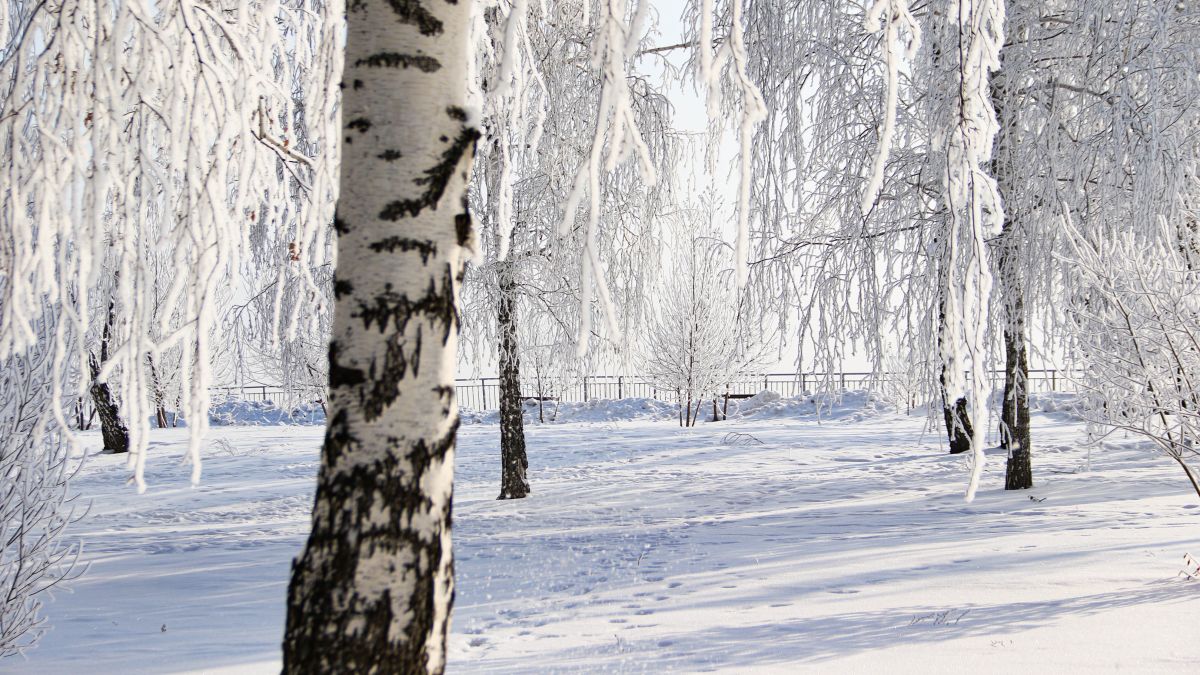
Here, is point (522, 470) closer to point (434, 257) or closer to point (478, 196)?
point (478, 196)

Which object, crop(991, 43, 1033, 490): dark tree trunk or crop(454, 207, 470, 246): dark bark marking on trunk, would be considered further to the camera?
crop(991, 43, 1033, 490): dark tree trunk

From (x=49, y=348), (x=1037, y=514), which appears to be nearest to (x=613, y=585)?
(x=49, y=348)

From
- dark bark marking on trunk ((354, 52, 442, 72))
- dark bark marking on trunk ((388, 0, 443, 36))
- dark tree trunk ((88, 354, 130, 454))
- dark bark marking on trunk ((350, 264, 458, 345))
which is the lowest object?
dark tree trunk ((88, 354, 130, 454))

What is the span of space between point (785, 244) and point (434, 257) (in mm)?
6860

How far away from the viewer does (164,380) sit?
2162 cm

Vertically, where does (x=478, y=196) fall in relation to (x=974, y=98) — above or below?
above

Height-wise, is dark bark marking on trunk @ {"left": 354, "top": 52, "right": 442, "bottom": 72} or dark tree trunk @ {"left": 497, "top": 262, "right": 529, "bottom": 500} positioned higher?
dark bark marking on trunk @ {"left": 354, "top": 52, "right": 442, "bottom": 72}

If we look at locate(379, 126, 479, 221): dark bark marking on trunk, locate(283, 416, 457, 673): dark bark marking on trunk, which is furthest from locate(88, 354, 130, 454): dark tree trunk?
locate(379, 126, 479, 221): dark bark marking on trunk

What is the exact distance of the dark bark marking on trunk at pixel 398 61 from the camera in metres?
1.70

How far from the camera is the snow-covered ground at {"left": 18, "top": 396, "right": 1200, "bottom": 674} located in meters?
4.25

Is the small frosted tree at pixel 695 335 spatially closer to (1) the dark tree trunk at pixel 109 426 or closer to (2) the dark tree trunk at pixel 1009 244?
(1) the dark tree trunk at pixel 109 426

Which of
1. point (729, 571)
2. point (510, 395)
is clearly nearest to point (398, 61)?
point (729, 571)

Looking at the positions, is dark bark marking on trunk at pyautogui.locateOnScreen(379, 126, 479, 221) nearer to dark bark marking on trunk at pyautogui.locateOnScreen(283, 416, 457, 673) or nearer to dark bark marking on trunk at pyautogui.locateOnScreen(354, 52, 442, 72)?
dark bark marking on trunk at pyautogui.locateOnScreen(354, 52, 442, 72)

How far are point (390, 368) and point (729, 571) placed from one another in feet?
15.9
